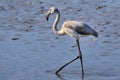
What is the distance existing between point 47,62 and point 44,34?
273 centimetres

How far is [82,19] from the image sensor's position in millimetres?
16438

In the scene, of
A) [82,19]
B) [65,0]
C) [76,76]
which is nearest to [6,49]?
[76,76]

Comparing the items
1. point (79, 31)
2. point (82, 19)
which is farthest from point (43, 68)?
point (82, 19)

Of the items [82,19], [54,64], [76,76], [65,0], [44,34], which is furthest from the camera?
[65,0]

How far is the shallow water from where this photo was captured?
37.8 ft

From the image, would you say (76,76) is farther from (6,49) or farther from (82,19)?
(82,19)

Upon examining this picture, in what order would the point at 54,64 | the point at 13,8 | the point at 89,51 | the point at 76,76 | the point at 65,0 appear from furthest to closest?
the point at 65,0, the point at 13,8, the point at 89,51, the point at 54,64, the point at 76,76

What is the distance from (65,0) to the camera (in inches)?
786

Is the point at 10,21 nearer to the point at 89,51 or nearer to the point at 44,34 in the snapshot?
the point at 44,34

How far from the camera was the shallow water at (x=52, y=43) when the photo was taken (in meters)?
11.5

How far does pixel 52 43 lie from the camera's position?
13898 mm

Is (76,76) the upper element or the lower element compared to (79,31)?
lower

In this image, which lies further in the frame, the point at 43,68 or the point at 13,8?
the point at 13,8

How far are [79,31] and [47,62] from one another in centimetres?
115
